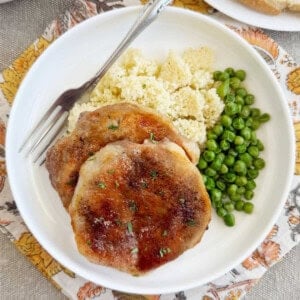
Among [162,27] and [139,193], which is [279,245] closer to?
[139,193]

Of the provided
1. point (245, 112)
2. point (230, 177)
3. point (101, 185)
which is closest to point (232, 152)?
point (230, 177)

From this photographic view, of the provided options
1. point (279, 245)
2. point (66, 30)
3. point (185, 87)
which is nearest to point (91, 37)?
point (66, 30)

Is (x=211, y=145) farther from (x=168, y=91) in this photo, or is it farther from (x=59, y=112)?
(x=59, y=112)

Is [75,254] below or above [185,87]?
below

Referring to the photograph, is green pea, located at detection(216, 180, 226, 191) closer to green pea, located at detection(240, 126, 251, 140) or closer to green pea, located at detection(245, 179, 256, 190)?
green pea, located at detection(245, 179, 256, 190)

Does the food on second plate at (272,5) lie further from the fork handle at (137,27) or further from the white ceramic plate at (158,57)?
the fork handle at (137,27)

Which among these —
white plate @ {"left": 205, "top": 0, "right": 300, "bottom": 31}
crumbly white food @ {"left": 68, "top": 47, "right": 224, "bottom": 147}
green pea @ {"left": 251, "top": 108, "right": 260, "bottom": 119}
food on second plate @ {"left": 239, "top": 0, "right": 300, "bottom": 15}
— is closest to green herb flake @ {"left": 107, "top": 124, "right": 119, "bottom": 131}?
crumbly white food @ {"left": 68, "top": 47, "right": 224, "bottom": 147}
